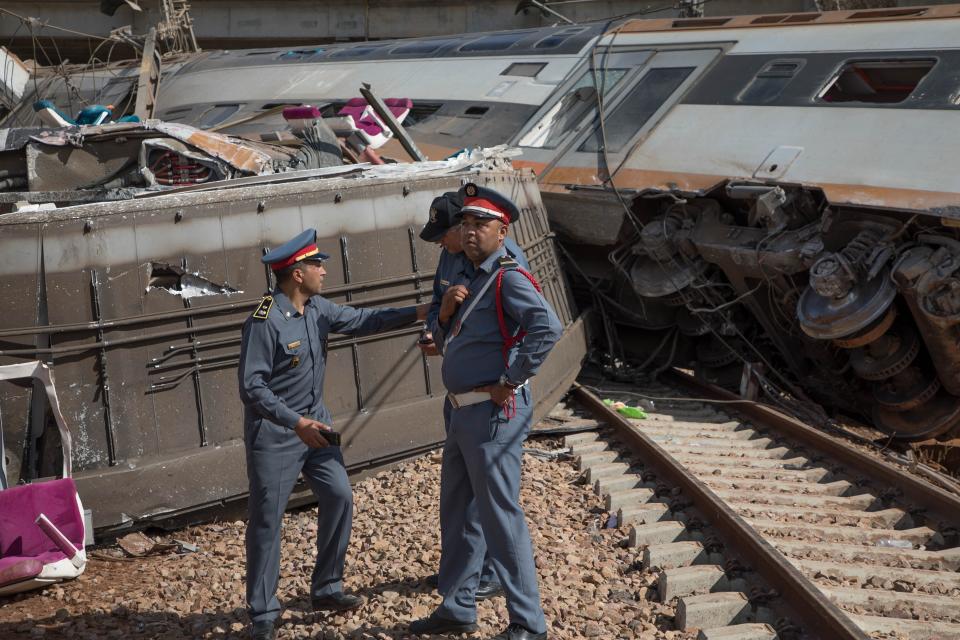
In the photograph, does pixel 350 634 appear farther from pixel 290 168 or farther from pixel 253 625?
pixel 290 168

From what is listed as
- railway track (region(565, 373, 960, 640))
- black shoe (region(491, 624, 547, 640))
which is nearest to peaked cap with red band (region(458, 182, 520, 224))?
black shoe (region(491, 624, 547, 640))

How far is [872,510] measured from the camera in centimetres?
728

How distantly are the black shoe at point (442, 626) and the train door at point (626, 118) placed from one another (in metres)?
7.51

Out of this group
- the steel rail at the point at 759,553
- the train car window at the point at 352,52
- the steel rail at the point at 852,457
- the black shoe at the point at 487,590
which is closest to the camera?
the steel rail at the point at 759,553

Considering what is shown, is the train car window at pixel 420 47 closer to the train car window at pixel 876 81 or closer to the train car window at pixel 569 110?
the train car window at pixel 569 110

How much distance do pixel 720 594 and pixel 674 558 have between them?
2.10 ft

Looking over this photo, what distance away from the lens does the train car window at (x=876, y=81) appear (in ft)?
35.6

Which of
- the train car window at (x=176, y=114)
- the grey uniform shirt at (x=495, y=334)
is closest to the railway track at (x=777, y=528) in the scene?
the grey uniform shirt at (x=495, y=334)

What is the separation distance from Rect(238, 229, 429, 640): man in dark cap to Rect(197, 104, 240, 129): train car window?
511 inches

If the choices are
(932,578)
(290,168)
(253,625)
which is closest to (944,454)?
(932,578)

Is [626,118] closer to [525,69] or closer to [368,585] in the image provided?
[525,69]

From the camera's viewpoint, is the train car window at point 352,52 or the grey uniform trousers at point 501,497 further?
the train car window at point 352,52

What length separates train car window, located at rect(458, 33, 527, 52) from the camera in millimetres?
16203

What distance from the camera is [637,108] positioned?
12578 millimetres
